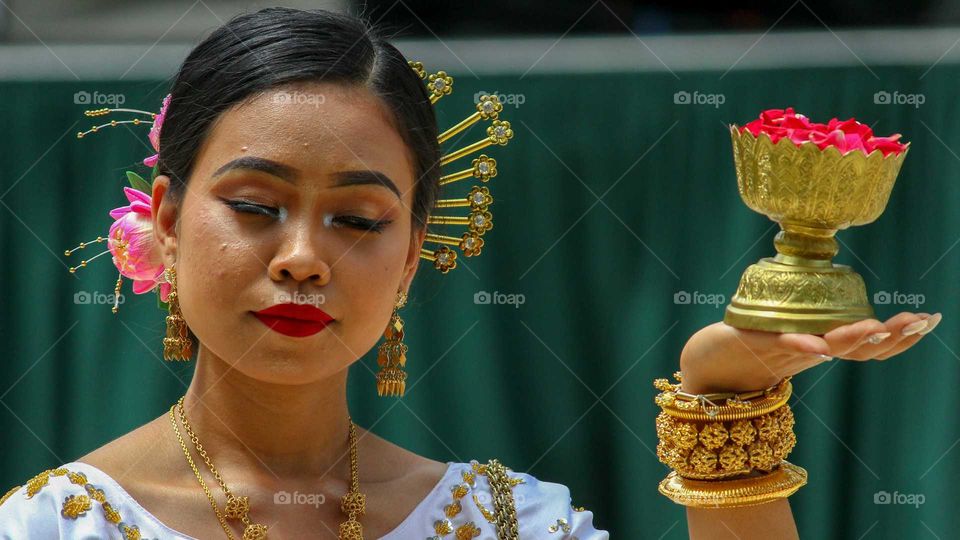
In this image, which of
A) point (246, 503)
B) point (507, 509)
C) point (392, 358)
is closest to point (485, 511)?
point (507, 509)

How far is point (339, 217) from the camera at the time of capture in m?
1.88

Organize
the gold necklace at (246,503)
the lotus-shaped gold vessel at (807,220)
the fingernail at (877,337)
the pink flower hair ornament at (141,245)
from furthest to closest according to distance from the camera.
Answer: the pink flower hair ornament at (141,245)
the gold necklace at (246,503)
the lotus-shaped gold vessel at (807,220)
the fingernail at (877,337)

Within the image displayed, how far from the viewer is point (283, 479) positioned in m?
2.00

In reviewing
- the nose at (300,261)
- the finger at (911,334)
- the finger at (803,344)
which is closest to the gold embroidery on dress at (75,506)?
the nose at (300,261)

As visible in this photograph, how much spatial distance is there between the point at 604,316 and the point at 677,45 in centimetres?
65

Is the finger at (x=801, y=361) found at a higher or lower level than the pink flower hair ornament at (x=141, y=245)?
lower

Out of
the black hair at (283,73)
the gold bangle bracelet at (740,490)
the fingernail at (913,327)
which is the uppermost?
the black hair at (283,73)

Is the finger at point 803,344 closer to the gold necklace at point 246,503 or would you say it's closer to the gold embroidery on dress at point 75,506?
the gold necklace at point 246,503

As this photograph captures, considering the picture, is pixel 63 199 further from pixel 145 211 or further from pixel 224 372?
pixel 224 372

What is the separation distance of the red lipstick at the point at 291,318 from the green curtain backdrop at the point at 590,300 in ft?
4.26

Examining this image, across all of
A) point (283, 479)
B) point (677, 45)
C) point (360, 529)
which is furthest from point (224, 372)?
point (677, 45)

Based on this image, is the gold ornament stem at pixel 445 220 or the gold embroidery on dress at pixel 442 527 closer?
the gold embroidery on dress at pixel 442 527

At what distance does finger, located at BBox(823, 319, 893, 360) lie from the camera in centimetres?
170

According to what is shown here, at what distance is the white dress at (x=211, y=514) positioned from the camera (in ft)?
5.97
